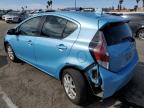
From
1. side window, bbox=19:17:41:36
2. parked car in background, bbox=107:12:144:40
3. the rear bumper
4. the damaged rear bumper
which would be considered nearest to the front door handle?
the damaged rear bumper

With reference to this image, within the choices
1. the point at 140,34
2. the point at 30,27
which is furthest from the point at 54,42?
the point at 140,34

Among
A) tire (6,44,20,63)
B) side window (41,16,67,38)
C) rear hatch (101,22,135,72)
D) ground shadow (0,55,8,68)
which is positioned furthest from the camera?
ground shadow (0,55,8,68)

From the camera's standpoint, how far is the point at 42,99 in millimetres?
4867

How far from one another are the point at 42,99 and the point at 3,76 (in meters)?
1.89

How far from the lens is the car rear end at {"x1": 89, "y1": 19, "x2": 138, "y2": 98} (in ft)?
13.4

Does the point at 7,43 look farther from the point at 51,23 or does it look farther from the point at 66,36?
the point at 66,36

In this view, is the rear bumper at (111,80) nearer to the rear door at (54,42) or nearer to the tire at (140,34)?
the rear door at (54,42)

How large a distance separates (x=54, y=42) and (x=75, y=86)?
1.07 metres

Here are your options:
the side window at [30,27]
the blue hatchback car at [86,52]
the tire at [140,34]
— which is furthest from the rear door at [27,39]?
the tire at [140,34]

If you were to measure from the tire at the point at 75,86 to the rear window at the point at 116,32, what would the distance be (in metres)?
0.81

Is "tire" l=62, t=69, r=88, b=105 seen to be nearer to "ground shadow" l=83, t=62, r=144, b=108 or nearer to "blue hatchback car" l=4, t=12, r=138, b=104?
"blue hatchback car" l=4, t=12, r=138, b=104

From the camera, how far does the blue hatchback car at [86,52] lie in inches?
163

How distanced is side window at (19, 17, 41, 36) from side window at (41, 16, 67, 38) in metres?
0.32

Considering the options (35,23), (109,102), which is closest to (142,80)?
(109,102)
